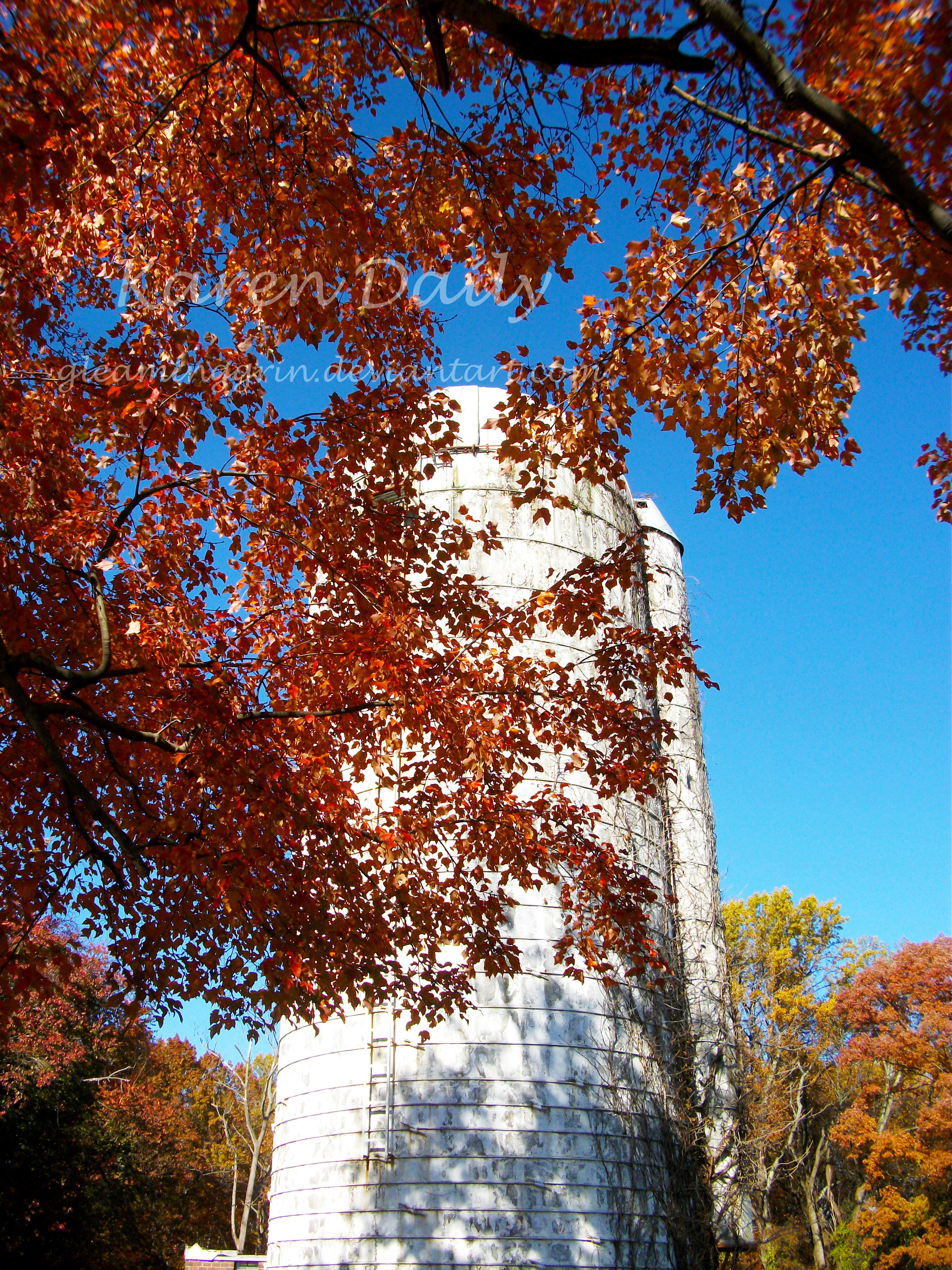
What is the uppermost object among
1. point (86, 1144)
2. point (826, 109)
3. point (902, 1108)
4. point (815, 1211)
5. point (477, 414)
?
point (477, 414)

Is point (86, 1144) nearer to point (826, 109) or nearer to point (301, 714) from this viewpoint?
point (301, 714)

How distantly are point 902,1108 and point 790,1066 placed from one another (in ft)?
71.4

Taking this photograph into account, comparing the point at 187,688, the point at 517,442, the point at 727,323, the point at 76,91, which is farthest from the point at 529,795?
the point at 76,91

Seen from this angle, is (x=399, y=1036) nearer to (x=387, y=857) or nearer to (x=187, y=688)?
(x=387, y=857)

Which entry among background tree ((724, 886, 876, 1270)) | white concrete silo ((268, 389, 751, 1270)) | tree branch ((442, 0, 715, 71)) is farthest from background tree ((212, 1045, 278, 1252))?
tree branch ((442, 0, 715, 71))

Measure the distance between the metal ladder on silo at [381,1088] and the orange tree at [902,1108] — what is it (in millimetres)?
22936

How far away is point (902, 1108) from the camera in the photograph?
3491cm

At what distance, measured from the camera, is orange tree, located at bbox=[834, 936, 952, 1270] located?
27891mm

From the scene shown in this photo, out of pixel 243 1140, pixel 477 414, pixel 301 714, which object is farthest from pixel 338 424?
pixel 243 1140

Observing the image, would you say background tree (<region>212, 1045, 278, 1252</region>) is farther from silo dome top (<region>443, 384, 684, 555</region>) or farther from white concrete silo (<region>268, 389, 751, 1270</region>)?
silo dome top (<region>443, 384, 684, 555</region>)

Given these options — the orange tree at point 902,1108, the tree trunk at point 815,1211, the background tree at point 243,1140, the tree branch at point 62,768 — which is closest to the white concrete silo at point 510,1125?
the tree branch at point 62,768

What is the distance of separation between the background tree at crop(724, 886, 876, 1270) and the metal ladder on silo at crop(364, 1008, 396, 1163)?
21.3 ft

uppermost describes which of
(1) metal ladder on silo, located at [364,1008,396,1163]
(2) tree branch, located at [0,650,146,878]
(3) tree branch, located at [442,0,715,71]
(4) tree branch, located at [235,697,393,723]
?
(3) tree branch, located at [442,0,715,71]

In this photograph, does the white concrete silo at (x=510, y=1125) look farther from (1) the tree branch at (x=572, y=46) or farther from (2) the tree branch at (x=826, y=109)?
A: (2) the tree branch at (x=826, y=109)
